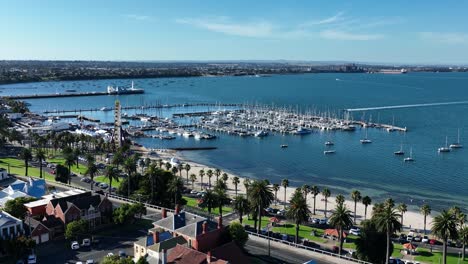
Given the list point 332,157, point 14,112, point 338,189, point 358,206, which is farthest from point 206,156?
point 14,112

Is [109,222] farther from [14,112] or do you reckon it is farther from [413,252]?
[14,112]

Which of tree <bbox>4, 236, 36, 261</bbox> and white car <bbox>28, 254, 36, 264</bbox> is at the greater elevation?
tree <bbox>4, 236, 36, 261</bbox>

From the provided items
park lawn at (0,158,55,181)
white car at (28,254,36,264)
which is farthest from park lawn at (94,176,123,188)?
white car at (28,254,36,264)

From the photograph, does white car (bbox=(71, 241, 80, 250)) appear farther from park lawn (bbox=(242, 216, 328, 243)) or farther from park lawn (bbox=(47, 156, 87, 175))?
park lawn (bbox=(47, 156, 87, 175))

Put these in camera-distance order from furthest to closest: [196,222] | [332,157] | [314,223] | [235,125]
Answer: [235,125] → [332,157] → [314,223] → [196,222]

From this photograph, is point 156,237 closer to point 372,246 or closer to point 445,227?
point 372,246

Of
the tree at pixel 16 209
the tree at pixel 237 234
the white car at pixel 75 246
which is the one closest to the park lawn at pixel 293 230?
the tree at pixel 237 234

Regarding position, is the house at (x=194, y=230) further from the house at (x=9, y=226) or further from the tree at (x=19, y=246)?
the house at (x=9, y=226)
